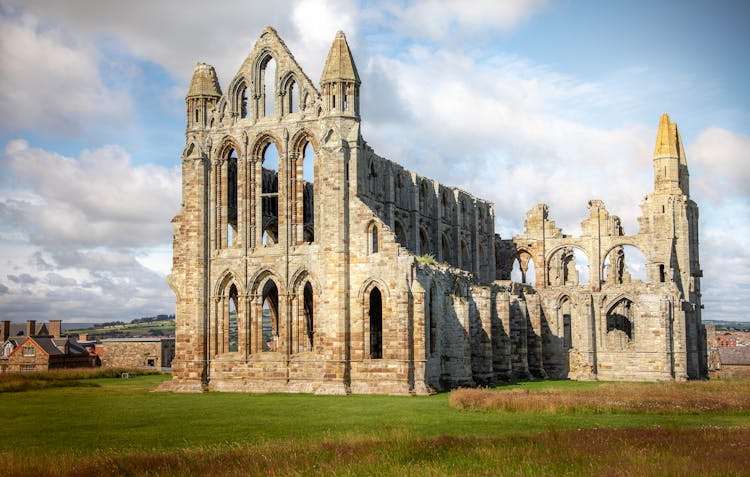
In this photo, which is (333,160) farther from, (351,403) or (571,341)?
(571,341)

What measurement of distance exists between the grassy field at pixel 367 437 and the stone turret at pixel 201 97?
572 inches

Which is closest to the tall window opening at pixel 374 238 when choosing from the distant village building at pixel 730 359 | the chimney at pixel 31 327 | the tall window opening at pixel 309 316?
the tall window opening at pixel 309 316

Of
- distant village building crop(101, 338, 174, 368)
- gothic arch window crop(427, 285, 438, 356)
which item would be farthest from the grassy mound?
distant village building crop(101, 338, 174, 368)

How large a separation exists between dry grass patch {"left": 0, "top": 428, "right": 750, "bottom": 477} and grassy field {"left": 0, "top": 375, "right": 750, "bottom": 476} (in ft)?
0.12

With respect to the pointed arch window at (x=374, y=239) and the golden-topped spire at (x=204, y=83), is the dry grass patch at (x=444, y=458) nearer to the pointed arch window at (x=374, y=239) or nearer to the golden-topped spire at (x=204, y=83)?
the pointed arch window at (x=374, y=239)

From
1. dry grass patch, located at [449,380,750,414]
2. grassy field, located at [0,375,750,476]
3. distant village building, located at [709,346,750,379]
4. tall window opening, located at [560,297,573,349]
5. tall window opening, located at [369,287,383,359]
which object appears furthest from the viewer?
distant village building, located at [709,346,750,379]

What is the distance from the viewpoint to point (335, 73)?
1624 inches

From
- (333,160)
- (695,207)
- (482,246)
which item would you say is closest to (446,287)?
(333,160)

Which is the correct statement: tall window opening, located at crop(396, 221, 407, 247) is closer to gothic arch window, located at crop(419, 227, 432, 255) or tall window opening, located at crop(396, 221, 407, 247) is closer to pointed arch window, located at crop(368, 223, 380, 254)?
gothic arch window, located at crop(419, 227, 432, 255)

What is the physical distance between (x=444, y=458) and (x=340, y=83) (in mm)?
25562

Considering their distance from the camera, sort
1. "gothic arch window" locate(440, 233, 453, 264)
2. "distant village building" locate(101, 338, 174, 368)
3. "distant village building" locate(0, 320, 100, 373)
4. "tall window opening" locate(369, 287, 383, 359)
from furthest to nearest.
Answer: "distant village building" locate(101, 338, 174, 368)
"distant village building" locate(0, 320, 100, 373)
"gothic arch window" locate(440, 233, 453, 264)
"tall window opening" locate(369, 287, 383, 359)

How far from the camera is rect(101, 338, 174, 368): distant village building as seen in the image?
77.1 metres

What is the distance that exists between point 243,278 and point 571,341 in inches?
854

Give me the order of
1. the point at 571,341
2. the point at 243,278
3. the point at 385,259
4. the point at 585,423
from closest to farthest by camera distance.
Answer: the point at 585,423
the point at 385,259
the point at 243,278
the point at 571,341
